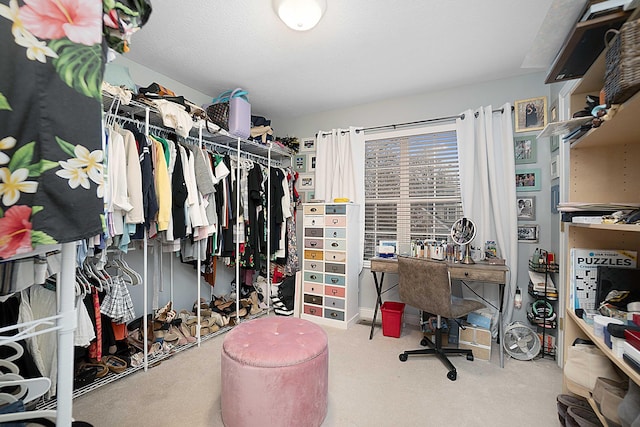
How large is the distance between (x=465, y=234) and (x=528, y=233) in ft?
1.90

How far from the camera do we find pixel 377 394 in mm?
1845

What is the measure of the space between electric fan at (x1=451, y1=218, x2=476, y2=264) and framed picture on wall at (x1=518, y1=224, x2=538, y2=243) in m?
0.47

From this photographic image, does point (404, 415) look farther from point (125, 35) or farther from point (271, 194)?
point (271, 194)

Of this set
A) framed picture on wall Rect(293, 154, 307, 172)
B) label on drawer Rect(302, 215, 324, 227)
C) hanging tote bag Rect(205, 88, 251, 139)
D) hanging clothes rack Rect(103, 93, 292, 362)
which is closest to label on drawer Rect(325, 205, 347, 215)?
label on drawer Rect(302, 215, 324, 227)

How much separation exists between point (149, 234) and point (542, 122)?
3.48 meters

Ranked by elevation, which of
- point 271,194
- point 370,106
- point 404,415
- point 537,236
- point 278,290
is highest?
point 370,106

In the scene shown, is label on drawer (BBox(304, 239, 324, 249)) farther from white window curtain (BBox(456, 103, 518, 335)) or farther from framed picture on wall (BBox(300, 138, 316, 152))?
white window curtain (BBox(456, 103, 518, 335))

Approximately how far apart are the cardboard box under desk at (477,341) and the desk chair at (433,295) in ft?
0.41

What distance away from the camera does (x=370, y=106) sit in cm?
338

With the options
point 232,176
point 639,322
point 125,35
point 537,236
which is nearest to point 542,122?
point 537,236

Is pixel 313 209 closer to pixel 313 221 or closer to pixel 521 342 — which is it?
pixel 313 221

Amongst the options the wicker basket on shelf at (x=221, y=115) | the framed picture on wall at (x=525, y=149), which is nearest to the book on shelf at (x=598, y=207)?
the framed picture on wall at (x=525, y=149)

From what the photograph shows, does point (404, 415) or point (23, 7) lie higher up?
point (23, 7)

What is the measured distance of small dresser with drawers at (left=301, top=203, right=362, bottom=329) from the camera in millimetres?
2988
